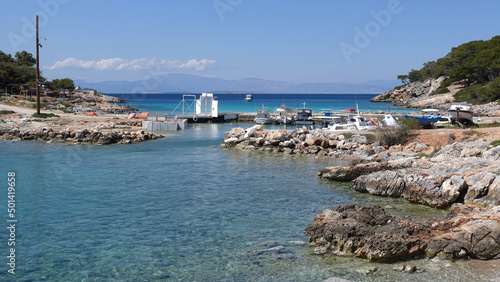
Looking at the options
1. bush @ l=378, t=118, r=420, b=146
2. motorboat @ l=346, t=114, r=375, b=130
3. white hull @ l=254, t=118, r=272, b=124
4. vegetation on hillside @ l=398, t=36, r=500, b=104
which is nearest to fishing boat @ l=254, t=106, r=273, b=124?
white hull @ l=254, t=118, r=272, b=124

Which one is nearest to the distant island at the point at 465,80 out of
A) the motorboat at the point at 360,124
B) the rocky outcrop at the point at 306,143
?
the motorboat at the point at 360,124

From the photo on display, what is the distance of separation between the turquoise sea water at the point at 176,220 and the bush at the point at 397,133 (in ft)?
22.0

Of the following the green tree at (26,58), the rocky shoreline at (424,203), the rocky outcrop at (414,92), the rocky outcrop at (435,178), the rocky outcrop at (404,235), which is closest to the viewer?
the rocky outcrop at (404,235)

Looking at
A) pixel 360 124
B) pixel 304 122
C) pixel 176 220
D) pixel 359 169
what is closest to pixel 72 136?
pixel 360 124

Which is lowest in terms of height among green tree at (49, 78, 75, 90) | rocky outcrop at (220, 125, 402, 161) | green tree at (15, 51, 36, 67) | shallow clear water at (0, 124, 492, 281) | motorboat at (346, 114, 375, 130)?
shallow clear water at (0, 124, 492, 281)

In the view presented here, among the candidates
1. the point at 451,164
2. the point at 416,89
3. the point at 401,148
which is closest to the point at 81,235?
the point at 451,164

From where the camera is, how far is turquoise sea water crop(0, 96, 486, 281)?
1062 cm

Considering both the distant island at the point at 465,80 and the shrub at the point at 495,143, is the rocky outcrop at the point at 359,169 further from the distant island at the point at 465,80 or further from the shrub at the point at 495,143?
the distant island at the point at 465,80

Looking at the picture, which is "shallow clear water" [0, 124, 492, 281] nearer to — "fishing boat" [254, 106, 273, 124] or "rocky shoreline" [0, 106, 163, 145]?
"rocky shoreline" [0, 106, 163, 145]

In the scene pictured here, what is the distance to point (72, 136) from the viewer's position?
39.3 meters

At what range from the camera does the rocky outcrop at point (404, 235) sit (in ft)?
36.3

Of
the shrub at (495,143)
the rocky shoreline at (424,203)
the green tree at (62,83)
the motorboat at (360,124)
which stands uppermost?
the green tree at (62,83)

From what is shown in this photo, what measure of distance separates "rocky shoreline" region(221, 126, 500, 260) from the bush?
65.2 inches

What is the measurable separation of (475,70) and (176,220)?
100393mm
